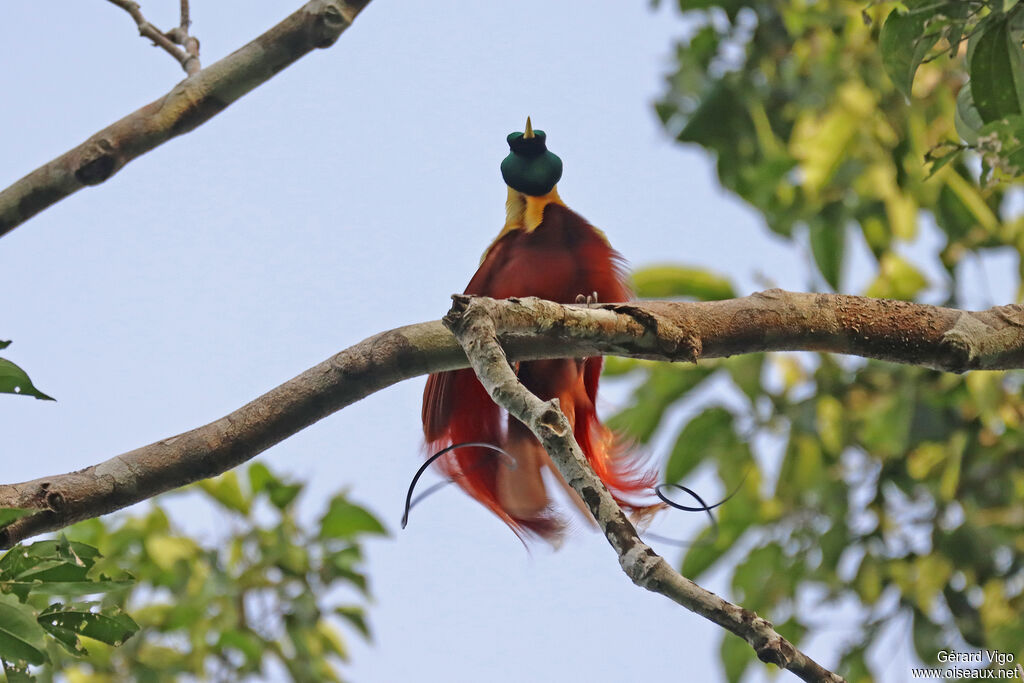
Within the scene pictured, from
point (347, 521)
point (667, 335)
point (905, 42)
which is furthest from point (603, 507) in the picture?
point (347, 521)

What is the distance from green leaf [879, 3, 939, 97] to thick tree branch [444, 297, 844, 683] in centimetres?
83

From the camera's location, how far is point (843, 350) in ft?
5.22

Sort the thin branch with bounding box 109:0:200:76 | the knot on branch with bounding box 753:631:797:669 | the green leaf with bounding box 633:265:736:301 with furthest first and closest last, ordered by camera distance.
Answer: the green leaf with bounding box 633:265:736:301 → the thin branch with bounding box 109:0:200:76 → the knot on branch with bounding box 753:631:797:669

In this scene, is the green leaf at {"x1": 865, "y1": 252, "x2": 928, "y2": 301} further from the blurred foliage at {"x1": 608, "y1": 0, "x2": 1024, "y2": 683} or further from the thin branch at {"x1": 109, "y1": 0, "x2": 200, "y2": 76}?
the thin branch at {"x1": 109, "y1": 0, "x2": 200, "y2": 76}

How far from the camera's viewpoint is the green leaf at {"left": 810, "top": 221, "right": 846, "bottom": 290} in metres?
3.36

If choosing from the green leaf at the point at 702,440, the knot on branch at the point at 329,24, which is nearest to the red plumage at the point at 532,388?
the knot on branch at the point at 329,24

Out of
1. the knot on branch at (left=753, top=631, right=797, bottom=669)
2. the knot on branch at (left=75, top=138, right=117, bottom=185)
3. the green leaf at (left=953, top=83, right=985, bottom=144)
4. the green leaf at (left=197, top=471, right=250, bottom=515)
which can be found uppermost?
the green leaf at (left=197, top=471, right=250, bottom=515)

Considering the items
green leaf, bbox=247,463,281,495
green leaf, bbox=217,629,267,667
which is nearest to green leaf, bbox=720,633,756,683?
green leaf, bbox=217,629,267,667

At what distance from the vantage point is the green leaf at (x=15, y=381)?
1356 mm

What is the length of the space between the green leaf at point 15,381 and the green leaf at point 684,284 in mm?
2132

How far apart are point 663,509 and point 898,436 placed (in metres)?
1.74

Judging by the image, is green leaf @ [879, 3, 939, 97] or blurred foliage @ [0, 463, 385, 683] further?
blurred foliage @ [0, 463, 385, 683]

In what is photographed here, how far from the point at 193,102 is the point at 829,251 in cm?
222

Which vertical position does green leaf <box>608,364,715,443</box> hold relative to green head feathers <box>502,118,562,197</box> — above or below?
above
